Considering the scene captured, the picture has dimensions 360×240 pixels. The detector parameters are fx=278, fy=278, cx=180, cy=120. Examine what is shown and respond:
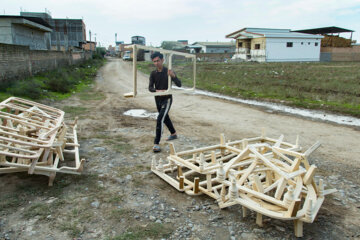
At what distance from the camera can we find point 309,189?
3201 millimetres

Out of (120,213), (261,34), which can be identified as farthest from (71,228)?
(261,34)

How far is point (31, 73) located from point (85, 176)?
37.0 ft

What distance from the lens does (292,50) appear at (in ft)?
128

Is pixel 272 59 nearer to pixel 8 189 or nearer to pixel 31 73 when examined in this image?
pixel 31 73

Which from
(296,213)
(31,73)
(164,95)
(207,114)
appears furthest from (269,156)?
(31,73)

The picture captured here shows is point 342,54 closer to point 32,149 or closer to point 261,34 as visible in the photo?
point 261,34

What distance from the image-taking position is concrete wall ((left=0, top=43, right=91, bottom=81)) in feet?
35.0

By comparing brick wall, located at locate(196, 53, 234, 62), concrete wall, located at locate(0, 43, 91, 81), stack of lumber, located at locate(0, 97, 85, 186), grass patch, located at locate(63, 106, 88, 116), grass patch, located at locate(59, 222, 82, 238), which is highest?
brick wall, located at locate(196, 53, 234, 62)

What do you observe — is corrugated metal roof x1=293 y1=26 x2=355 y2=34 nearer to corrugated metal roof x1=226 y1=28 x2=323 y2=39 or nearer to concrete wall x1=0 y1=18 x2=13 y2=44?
corrugated metal roof x1=226 y1=28 x2=323 y2=39

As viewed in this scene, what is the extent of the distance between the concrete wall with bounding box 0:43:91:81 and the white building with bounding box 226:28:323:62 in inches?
1091

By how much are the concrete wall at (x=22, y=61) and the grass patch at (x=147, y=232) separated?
9.98m

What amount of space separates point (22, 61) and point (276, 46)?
Result: 32864mm

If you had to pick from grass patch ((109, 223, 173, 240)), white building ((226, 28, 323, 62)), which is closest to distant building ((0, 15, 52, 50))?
grass patch ((109, 223, 173, 240))

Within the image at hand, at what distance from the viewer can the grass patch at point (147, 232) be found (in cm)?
296
